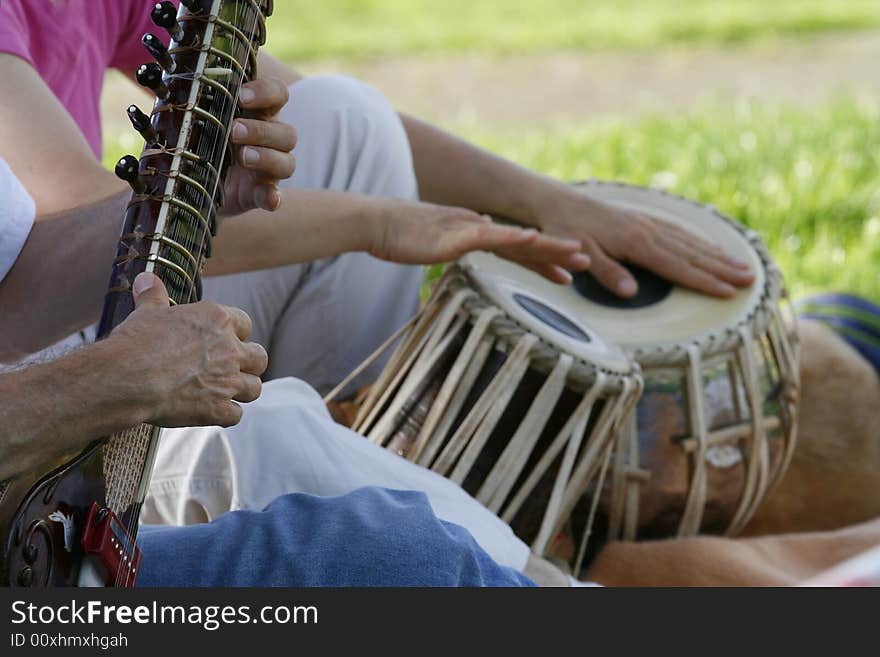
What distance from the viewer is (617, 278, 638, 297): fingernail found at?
7.70 ft

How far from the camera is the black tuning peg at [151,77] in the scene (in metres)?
1.54

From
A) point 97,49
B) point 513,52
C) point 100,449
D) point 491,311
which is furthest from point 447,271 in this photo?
point 513,52

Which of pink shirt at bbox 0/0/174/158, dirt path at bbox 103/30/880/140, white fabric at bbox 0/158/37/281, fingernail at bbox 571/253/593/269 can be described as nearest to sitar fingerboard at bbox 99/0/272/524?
white fabric at bbox 0/158/37/281

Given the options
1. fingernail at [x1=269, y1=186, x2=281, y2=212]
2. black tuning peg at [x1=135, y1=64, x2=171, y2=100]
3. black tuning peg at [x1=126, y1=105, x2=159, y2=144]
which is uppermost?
black tuning peg at [x1=135, y1=64, x2=171, y2=100]

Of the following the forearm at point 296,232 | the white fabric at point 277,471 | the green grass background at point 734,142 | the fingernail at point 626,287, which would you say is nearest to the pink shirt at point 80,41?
the forearm at point 296,232

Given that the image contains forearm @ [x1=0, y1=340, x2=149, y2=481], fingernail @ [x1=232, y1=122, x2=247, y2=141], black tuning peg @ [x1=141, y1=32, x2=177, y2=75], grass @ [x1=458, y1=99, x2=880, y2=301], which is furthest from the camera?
grass @ [x1=458, y1=99, x2=880, y2=301]

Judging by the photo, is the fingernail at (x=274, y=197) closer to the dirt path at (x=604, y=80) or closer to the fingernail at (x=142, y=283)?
the fingernail at (x=142, y=283)

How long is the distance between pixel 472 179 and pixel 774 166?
189 cm

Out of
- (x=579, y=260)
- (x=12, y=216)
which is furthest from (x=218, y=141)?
(x=579, y=260)

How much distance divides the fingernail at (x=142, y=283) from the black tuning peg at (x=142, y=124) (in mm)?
176

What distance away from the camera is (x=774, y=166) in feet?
13.5

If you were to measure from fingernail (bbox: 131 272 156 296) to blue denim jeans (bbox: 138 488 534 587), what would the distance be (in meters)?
0.31

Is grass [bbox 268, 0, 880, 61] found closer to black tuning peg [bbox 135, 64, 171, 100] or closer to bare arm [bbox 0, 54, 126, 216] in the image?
bare arm [bbox 0, 54, 126, 216]

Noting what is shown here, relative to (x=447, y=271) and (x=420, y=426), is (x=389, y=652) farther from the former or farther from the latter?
(x=447, y=271)
